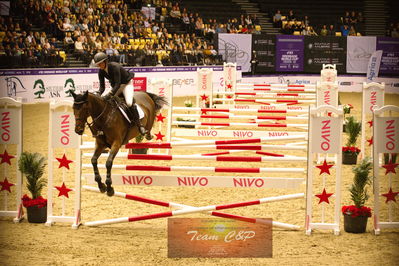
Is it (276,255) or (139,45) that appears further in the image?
(139,45)

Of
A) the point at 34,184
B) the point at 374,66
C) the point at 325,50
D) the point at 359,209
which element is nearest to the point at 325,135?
the point at 359,209

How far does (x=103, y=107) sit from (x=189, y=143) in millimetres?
1266

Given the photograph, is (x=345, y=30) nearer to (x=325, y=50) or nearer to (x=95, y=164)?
(x=325, y=50)

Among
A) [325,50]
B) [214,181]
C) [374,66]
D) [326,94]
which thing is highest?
[325,50]

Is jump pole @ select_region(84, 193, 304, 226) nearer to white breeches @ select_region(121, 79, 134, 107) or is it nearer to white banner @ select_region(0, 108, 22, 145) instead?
white banner @ select_region(0, 108, 22, 145)

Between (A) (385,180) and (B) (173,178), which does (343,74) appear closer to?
(A) (385,180)

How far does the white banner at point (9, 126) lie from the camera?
773cm

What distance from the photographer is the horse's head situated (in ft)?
23.1

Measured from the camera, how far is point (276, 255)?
21.3 feet

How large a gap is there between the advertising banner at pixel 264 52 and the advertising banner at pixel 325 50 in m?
1.81

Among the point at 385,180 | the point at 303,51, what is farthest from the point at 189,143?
the point at 303,51

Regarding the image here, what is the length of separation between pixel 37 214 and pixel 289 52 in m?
24.3

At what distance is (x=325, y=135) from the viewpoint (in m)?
7.22

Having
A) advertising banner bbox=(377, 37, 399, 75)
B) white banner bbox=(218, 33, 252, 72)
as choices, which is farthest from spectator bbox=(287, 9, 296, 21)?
advertising banner bbox=(377, 37, 399, 75)
